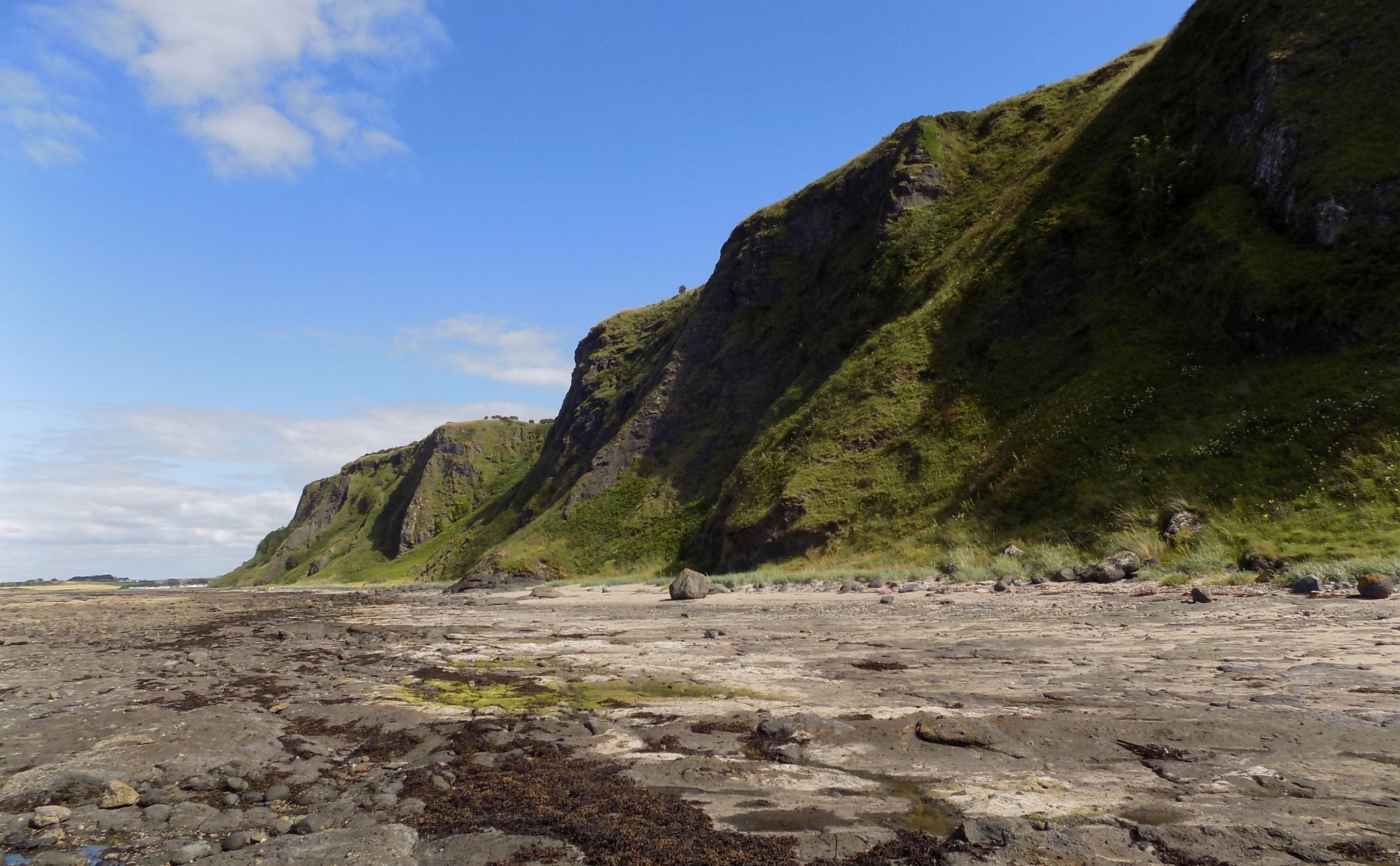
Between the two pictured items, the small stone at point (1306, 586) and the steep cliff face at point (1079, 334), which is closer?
the small stone at point (1306, 586)

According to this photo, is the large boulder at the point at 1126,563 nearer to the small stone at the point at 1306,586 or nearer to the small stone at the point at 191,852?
the small stone at the point at 1306,586

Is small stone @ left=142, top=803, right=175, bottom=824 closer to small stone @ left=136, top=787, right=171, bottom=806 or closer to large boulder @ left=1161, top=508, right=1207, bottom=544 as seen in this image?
small stone @ left=136, top=787, right=171, bottom=806

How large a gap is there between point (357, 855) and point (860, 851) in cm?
312

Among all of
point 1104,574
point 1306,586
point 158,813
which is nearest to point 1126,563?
point 1104,574

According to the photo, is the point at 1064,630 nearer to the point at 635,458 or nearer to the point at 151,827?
the point at 151,827

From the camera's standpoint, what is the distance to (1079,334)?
33.3 metres

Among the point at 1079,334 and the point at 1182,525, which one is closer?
the point at 1182,525

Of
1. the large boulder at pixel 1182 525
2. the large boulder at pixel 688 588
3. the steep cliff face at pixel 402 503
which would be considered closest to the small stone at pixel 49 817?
the large boulder at pixel 688 588

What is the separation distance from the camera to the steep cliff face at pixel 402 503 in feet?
370

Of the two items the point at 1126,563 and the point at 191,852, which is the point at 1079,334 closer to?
Answer: the point at 1126,563

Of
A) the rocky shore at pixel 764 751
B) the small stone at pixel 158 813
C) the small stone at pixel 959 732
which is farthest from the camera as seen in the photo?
the small stone at pixel 959 732

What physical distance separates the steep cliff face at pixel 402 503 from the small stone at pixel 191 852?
9379 cm

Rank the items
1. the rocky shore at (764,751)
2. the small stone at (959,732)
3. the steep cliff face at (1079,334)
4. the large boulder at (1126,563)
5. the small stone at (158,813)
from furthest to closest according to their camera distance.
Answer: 1. the steep cliff face at (1079,334)
2. the large boulder at (1126,563)
3. the small stone at (959,732)
4. the small stone at (158,813)
5. the rocky shore at (764,751)

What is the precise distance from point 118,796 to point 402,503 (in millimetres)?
129092
